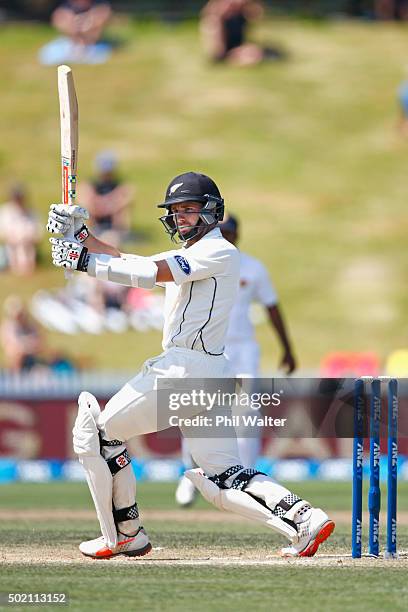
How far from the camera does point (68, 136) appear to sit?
5.87 meters

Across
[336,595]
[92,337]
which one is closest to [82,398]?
[336,595]

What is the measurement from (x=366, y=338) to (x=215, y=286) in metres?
14.6

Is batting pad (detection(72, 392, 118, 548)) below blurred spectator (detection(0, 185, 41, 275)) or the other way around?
below

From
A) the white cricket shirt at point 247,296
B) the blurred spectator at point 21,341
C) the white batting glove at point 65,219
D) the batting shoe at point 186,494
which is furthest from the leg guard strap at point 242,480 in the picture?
the blurred spectator at point 21,341

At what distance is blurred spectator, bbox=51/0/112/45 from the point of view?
25672 millimetres

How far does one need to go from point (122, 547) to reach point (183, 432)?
603mm

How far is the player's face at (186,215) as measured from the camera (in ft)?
19.2

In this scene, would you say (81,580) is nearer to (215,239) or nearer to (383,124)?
(215,239)

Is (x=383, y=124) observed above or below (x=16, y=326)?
above

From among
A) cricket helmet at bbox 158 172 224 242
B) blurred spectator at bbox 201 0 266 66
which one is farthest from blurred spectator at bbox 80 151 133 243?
cricket helmet at bbox 158 172 224 242

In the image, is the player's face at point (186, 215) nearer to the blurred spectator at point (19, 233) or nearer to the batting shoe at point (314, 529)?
the batting shoe at point (314, 529)

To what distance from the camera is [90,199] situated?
20.1m

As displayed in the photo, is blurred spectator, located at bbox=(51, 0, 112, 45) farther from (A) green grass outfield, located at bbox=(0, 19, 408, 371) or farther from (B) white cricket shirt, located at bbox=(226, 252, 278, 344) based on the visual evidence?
(B) white cricket shirt, located at bbox=(226, 252, 278, 344)

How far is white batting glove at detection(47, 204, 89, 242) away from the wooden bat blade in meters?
0.31
